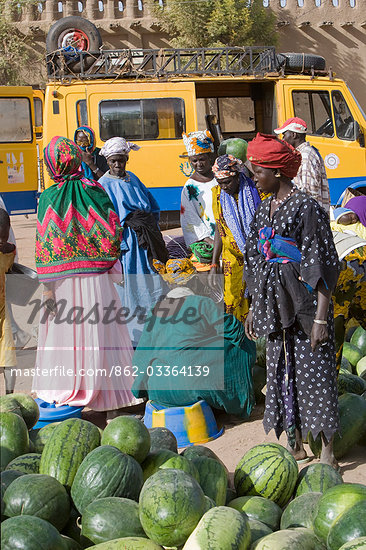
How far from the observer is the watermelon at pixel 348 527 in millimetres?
2496

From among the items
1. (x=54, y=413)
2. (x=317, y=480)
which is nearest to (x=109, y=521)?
(x=317, y=480)

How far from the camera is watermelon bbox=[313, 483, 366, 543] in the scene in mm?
2689

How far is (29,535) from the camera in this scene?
7.77ft

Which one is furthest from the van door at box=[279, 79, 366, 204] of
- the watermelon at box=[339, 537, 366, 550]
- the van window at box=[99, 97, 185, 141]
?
the watermelon at box=[339, 537, 366, 550]

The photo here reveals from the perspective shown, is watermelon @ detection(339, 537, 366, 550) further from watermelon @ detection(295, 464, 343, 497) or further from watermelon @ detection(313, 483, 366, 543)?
watermelon @ detection(295, 464, 343, 497)

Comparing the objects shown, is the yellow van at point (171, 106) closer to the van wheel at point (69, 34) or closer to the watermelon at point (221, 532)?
the van wheel at point (69, 34)

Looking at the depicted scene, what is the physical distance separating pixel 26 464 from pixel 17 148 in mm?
11706

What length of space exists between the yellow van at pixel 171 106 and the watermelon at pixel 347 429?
26.2ft

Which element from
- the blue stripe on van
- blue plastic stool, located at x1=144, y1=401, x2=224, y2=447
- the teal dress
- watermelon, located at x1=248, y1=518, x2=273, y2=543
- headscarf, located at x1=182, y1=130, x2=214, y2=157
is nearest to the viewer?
watermelon, located at x1=248, y1=518, x2=273, y2=543

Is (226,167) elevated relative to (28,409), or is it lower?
elevated

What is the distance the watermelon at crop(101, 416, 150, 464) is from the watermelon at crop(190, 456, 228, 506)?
0.82 feet

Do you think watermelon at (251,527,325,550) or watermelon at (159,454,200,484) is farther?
watermelon at (159,454,200,484)

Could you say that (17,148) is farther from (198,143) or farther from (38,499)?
(38,499)

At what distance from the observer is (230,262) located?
572cm
